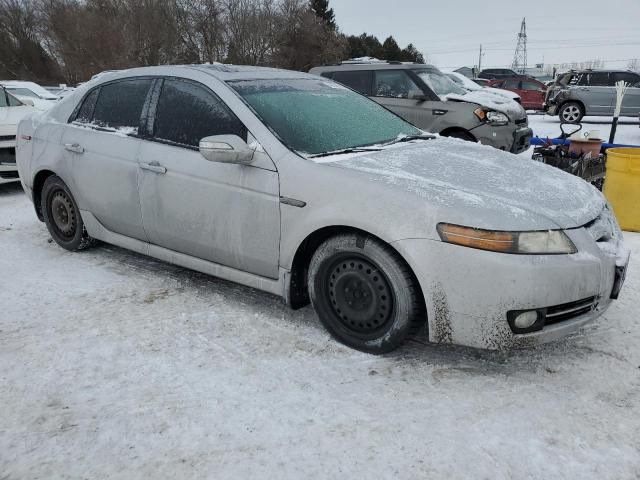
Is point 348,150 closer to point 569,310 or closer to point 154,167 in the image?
point 154,167

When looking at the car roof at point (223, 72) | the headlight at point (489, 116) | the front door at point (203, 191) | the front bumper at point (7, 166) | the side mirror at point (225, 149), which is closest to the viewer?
the side mirror at point (225, 149)

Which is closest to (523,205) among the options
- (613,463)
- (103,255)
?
(613,463)

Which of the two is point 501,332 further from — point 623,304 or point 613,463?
point 623,304

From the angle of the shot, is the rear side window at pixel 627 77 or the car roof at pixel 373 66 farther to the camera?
the rear side window at pixel 627 77

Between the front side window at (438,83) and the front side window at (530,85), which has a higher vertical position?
the front side window at (530,85)

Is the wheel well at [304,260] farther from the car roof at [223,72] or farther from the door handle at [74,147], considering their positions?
the door handle at [74,147]

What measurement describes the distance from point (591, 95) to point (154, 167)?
16.5m

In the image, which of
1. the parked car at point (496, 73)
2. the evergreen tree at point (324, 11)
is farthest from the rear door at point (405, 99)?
the evergreen tree at point (324, 11)

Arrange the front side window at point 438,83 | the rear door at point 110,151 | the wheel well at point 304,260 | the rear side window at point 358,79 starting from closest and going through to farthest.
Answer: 1. the wheel well at point 304,260
2. the rear door at point 110,151
3. the front side window at point 438,83
4. the rear side window at point 358,79

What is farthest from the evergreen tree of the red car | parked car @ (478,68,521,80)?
the red car

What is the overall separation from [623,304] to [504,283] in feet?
5.38

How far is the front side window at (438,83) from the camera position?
28.0 ft

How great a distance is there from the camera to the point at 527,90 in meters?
21.0

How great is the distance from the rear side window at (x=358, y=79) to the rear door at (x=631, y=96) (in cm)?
1119
